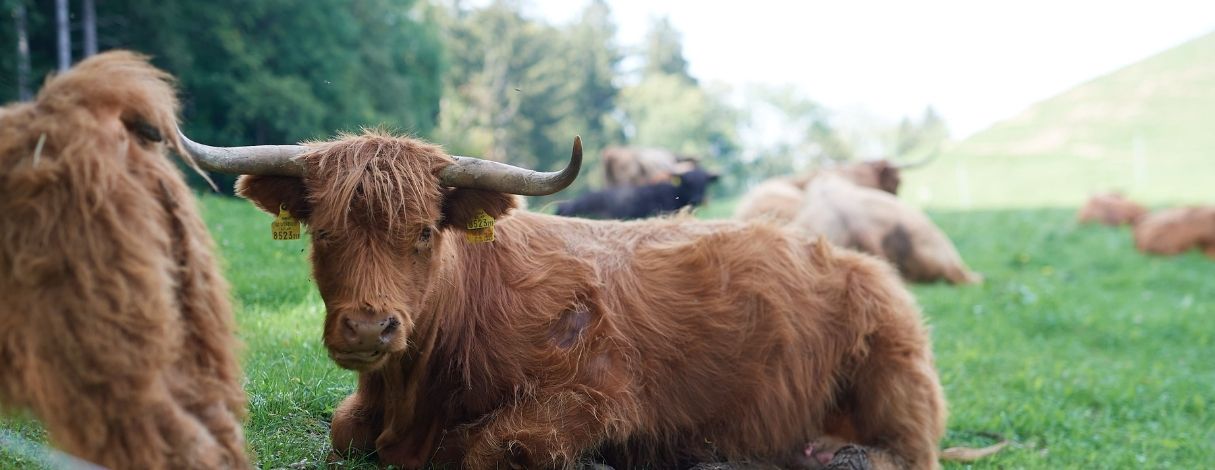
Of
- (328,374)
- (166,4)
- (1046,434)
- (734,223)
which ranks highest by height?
(166,4)

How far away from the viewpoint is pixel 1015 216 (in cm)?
2050

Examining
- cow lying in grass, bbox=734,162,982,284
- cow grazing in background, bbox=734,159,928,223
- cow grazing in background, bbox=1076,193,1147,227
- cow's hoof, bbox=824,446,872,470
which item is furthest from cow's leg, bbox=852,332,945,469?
cow grazing in background, bbox=1076,193,1147,227

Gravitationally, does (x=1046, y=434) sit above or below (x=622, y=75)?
below

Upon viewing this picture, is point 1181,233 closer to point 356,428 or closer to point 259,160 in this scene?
point 356,428

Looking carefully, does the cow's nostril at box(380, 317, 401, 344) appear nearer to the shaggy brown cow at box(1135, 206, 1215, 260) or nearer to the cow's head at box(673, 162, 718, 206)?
the cow's head at box(673, 162, 718, 206)

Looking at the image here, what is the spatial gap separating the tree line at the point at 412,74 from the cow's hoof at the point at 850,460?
2.64 metres

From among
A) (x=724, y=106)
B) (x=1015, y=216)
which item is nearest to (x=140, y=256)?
(x=1015, y=216)

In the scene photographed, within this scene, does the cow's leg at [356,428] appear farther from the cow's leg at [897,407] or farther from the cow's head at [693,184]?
the cow's head at [693,184]

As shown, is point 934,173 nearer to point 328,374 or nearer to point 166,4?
point 166,4

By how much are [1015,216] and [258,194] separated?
19.8 m

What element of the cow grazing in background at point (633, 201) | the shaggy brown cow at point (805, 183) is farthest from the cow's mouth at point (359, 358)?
the shaggy brown cow at point (805, 183)

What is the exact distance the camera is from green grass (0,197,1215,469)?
4805mm

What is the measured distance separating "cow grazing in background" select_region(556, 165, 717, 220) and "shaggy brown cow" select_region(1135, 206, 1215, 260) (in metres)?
7.71

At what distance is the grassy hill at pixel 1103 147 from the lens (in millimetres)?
28148
